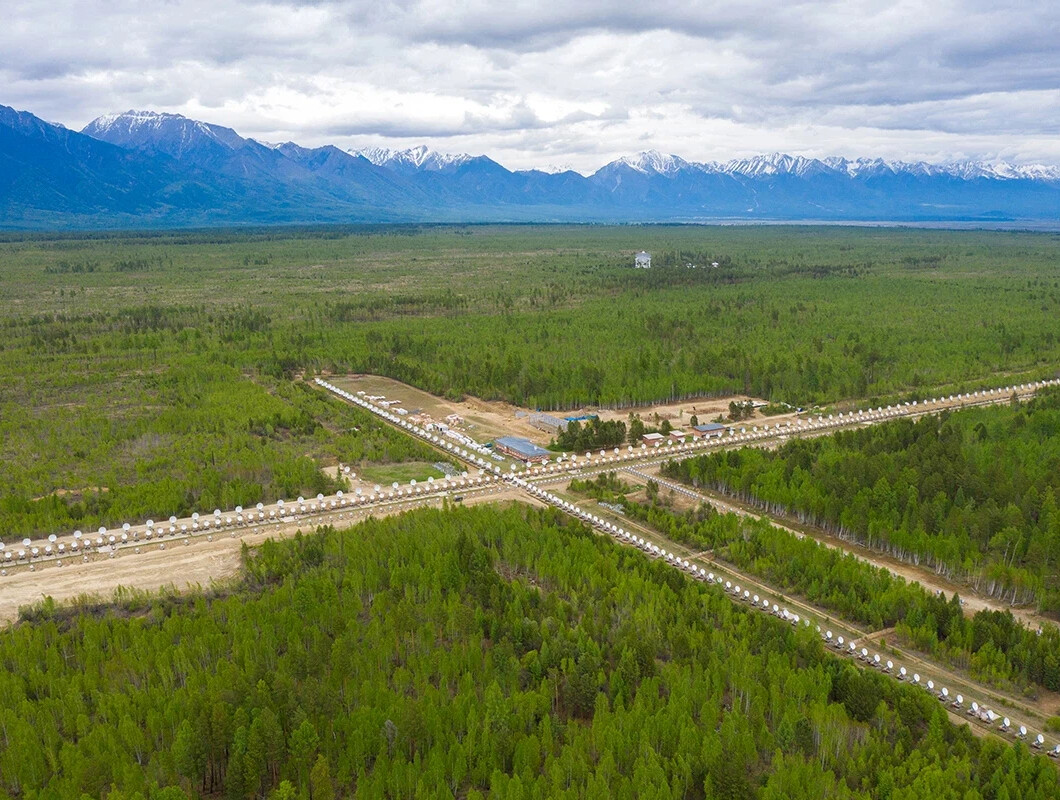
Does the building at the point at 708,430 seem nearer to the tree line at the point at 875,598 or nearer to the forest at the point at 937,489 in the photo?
the forest at the point at 937,489

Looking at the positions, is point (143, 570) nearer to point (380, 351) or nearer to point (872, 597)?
point (872, 597)

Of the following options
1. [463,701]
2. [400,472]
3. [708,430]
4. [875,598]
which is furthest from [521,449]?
[463,701]

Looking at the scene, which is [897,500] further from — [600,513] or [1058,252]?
[1058,252]

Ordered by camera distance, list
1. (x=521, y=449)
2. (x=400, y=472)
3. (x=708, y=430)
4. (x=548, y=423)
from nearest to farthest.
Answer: (x=400, y=472) < (x=521, y=449) < (x=708, y=430) < (x=548, y=423)

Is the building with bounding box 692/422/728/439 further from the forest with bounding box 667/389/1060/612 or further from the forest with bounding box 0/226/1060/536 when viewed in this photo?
the forest with bounding box 0/226/1060/536

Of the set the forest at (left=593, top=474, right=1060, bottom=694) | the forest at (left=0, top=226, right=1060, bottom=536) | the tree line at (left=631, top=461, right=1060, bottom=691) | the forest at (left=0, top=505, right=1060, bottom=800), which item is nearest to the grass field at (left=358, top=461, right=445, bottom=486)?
the forest at (left=0, top=226, right=1060, bottom=536)

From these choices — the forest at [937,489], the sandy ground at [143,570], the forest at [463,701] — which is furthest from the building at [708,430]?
the forest at [463,701]

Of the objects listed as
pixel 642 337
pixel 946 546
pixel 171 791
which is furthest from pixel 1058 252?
pixel 171 791
